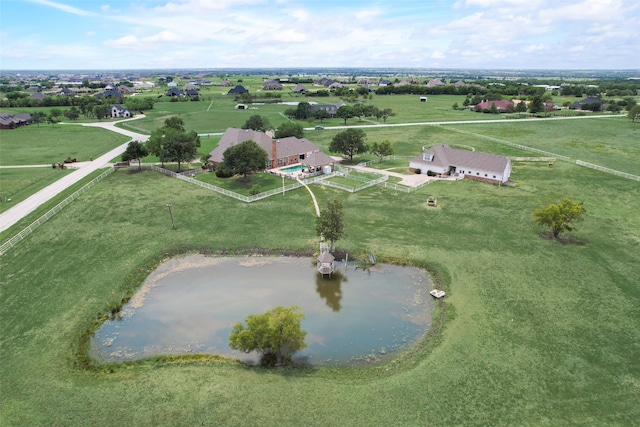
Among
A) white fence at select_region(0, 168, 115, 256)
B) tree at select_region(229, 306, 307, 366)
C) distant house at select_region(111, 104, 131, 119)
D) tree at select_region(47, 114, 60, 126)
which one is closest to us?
tree at select_region(229, 306, 307, 366)

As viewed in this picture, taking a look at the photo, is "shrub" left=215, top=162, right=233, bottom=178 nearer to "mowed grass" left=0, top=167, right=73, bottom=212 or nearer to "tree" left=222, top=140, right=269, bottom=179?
"tree" left=222, top=140, right=269, bottom=179

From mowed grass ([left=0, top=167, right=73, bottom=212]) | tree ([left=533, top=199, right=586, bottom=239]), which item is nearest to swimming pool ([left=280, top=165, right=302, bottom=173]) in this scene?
mowed grass ([left=0, top=167, right=73, bottom=212])

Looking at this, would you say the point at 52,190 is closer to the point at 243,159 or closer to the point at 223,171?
the point at 223,171

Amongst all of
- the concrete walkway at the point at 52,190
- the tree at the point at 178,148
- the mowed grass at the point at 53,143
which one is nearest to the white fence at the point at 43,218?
the concrete walkway at the point at 52,190

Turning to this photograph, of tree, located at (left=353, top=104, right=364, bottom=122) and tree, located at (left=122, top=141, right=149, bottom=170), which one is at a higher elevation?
tree, located at (left=353, top=104, right=364, bottom=122)

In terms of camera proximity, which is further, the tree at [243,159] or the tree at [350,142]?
the tree at [350,142]

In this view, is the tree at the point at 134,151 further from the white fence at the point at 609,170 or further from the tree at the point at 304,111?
the white fence at the point at 609,170
